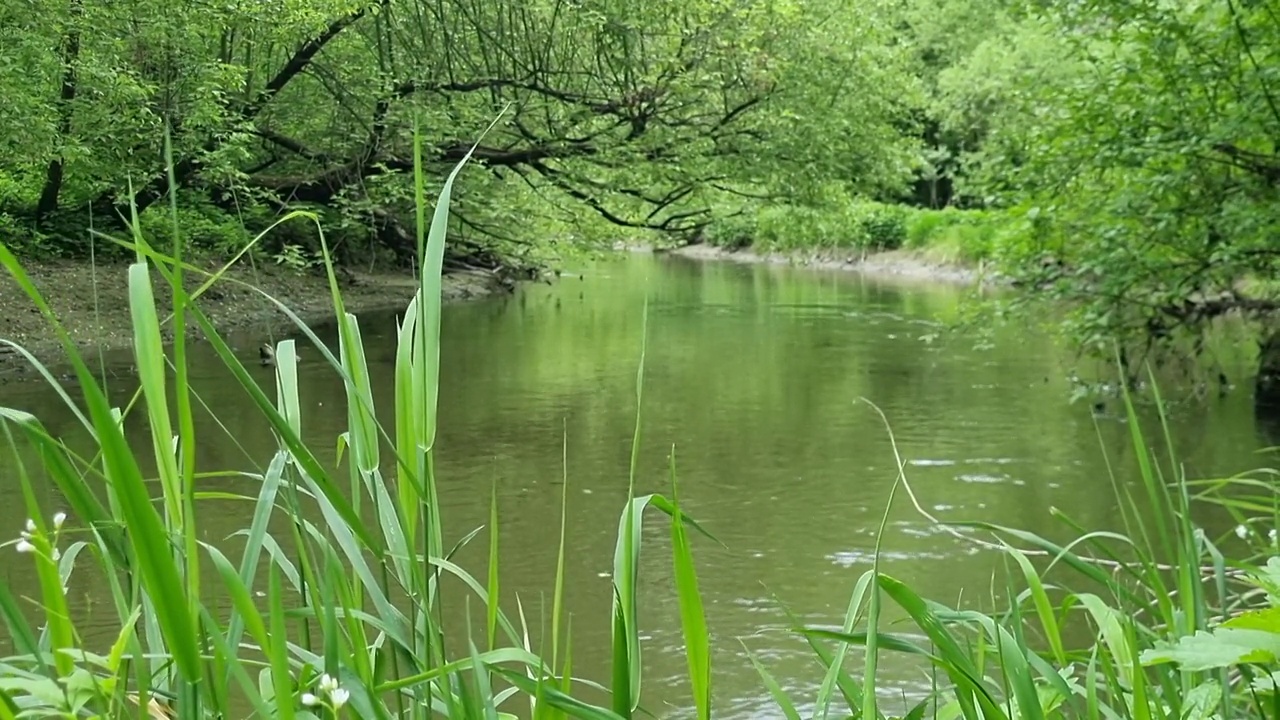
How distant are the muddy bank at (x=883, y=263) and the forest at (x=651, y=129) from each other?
920cm

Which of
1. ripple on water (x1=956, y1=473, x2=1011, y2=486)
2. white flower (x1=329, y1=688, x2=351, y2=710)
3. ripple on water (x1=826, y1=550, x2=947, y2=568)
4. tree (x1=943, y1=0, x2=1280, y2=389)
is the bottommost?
ripple on water (x1=826, y1=550, x2=947, y2=568)

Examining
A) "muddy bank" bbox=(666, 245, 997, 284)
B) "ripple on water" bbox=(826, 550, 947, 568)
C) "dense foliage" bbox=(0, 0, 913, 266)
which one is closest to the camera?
"ripple on water" bbox=(826, 550, 947, 568)

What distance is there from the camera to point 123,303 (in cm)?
1511

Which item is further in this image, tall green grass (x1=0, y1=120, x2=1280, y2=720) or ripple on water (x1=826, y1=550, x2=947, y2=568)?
ripple on water (x1=826, y1=550, x2=947, y2=568)

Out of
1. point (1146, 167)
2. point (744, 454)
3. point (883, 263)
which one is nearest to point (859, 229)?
point (1146, 167)

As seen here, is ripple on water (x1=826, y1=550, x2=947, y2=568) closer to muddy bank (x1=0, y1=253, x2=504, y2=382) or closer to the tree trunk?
muddy bank (x1=0, y1=253, x2=504, y2=382)

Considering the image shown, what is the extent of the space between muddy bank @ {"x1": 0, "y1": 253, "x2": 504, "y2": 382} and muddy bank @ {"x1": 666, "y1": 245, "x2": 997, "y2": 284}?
10.8 m

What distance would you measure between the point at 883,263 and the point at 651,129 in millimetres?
16010

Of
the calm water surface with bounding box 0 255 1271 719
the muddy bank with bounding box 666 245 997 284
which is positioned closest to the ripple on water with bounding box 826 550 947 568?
the calm water surface with bounding box 0 255 1271 719

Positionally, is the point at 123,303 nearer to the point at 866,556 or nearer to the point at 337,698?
the point at 866,556

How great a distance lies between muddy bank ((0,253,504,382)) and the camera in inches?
474

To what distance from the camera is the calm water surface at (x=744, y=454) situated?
5723mm

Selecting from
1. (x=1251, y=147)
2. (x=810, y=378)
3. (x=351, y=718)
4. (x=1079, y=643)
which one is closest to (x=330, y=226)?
(x=810, y=378)

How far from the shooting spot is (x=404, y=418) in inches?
58.3
